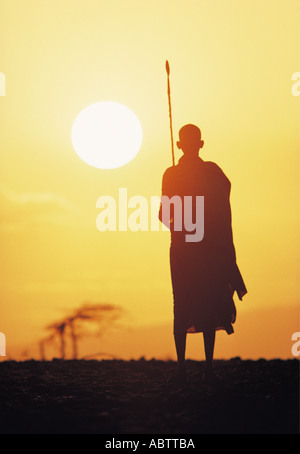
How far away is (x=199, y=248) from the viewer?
904 centimetres

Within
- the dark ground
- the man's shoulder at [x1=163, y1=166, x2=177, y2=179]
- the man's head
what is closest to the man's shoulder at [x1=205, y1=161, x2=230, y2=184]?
the man's head

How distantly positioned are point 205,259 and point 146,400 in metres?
2.01

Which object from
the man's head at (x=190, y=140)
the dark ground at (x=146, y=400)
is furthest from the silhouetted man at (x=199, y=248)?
the dark ground at (x=146, y=400)

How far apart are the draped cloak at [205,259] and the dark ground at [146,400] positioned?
3.03ft

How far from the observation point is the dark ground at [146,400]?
710 centimetres

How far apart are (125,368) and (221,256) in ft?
9.67

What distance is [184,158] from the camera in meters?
9.20

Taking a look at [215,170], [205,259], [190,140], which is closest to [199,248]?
[205,259]

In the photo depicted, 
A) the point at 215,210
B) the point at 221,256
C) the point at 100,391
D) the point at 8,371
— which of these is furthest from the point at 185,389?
the point at 8,371

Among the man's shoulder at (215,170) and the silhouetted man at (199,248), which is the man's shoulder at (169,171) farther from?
the man's shoulder at (215,170)

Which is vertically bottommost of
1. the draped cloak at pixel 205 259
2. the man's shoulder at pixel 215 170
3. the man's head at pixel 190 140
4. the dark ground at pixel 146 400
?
the dark ground at pixel 146 400

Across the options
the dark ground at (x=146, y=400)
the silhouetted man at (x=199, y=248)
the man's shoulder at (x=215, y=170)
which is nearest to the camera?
the dark ground at (x=146, y=400)

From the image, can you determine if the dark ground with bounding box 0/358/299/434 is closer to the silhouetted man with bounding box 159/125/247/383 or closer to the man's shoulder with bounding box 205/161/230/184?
the silhouetted man with bounding box 159/125/247/383
